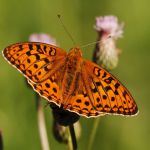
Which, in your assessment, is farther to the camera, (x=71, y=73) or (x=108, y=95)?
(x=71, y=73)

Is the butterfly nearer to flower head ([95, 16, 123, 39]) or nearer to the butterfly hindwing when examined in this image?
the butterfly hindwing

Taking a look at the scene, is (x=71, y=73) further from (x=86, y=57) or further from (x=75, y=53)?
(x=86, y=57)

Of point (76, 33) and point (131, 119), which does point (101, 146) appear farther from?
point (76, 33)

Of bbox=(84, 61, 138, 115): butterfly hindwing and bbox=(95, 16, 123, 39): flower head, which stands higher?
bbox=(95, 16, 123, 39): flower head

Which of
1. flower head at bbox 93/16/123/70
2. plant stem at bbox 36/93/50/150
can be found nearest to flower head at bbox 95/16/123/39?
flower head at bbox 93/16/123/70

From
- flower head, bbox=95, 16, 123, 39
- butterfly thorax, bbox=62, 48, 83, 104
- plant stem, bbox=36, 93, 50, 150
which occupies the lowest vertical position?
plant stem, bbox=36, 93, 50, 150

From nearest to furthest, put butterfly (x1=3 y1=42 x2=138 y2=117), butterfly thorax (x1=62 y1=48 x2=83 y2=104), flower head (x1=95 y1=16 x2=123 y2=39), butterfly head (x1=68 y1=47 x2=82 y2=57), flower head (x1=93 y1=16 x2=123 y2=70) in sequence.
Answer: butterfly (x1=3 y1=42 x2=138 y2=117), butterfly thorax (x1=62 y1=48 x2=83 y2=104), butterfly head (x1=68 y1=47 x2=82 y2=57), flower head (x1=93 y1=16 x2=123 y2=70), flower head (x1=95 y1=16 x2=123 y2=39)

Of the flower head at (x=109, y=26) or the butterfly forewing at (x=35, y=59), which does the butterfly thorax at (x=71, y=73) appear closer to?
the butterfly forewing at (x=35, y=59)

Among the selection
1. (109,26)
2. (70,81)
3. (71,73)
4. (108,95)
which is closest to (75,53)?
(71,73)
